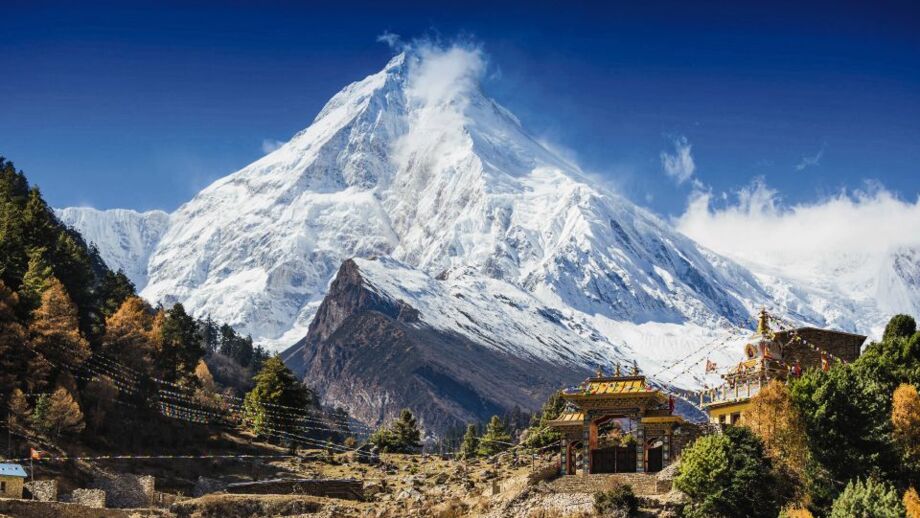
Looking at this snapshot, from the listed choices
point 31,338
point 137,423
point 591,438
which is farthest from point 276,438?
point 591,438

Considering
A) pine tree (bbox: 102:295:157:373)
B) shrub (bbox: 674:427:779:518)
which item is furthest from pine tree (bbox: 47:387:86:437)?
shrub (bbox: 674:427:779:518)

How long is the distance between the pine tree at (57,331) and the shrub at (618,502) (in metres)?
44.0

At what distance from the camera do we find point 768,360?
6788 centimetres

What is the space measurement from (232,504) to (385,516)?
372 inches

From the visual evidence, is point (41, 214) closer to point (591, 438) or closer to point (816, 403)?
point (591, 438)

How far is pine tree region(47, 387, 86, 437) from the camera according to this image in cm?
7881

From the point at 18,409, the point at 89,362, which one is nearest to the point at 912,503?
the point at 18,409

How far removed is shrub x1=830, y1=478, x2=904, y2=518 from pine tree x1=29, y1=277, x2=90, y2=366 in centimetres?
5671

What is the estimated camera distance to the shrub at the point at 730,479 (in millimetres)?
55938

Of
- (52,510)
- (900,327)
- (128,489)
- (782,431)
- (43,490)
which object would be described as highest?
(900,327)

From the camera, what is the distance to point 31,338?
84188 millimetres

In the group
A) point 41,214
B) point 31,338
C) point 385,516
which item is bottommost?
point 385,516

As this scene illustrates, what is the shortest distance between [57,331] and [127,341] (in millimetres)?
11328

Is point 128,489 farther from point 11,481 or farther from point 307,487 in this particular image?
point 307,487
